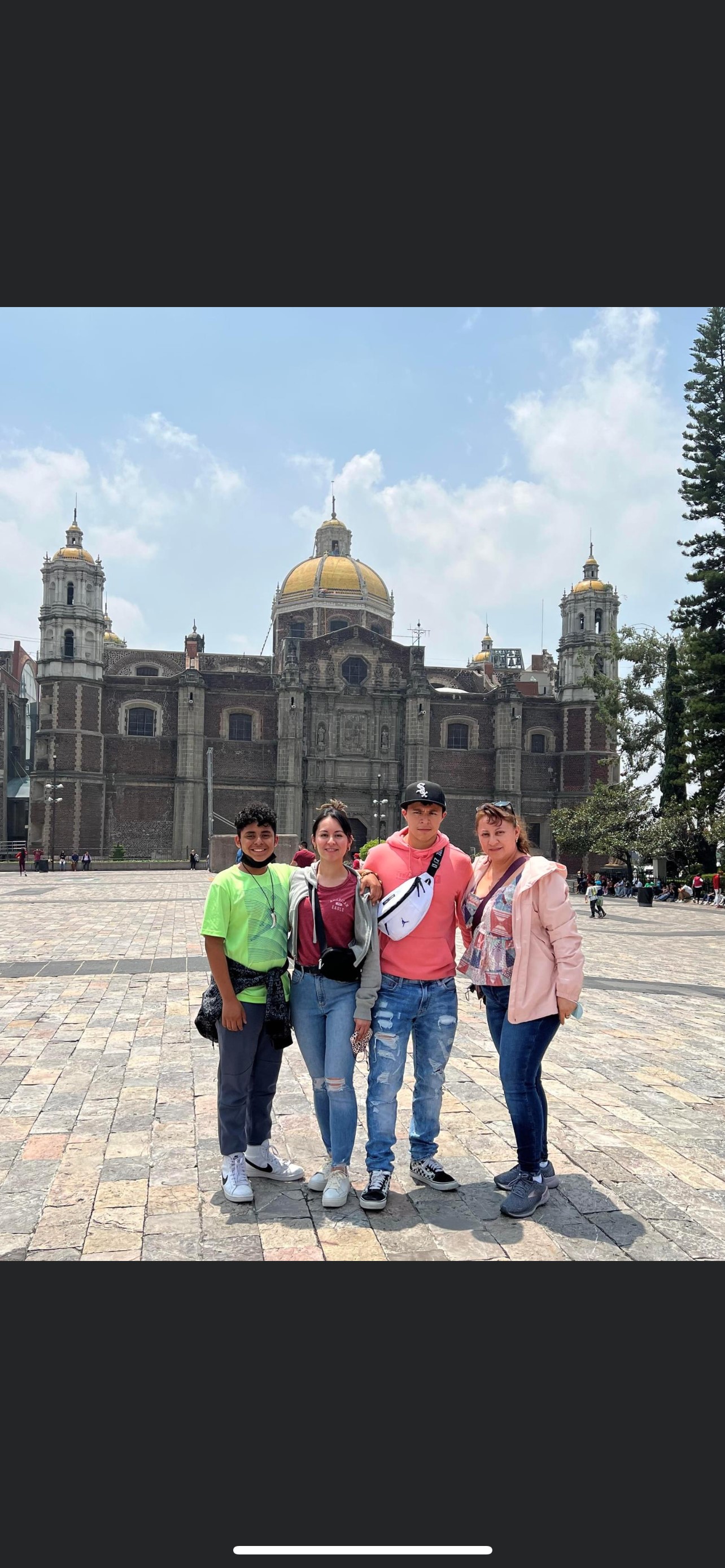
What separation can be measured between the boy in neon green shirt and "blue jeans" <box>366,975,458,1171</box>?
43 centimetres

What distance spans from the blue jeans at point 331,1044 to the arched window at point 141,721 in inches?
1716

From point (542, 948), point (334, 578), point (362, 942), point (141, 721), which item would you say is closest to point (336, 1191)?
point (362, 942)

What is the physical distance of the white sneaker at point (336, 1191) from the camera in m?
3.91

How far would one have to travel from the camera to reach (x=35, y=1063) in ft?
20.2

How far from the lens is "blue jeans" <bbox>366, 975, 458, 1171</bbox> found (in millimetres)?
3973

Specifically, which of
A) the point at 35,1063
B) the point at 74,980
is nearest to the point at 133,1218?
the point at 35,1063

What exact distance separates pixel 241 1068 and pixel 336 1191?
2.01ft

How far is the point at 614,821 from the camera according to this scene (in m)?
33.5

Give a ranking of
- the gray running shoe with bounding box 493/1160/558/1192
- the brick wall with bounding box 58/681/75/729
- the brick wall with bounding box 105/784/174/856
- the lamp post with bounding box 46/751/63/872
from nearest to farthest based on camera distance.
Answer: the gray running shoe with bounding box 493/1160/558/1192
the lamp post with bounding box 46/751/63/872
the brick wall with bounding box 58/681/75/729
the brick wall with bounding box 105/784/174/856

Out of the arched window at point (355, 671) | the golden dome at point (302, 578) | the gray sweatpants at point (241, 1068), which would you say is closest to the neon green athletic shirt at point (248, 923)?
the gray sweatpants at point (241, 1068)

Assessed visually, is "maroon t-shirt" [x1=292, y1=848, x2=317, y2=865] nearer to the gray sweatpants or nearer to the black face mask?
the black face mask

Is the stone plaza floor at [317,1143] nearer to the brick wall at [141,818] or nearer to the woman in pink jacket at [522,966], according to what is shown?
the woman in pink jacket at [522,966]

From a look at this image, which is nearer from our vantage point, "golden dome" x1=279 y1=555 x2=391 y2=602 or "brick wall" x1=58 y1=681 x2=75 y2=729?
"brick wall" x1=58 y1=681 x2=75 y2=729

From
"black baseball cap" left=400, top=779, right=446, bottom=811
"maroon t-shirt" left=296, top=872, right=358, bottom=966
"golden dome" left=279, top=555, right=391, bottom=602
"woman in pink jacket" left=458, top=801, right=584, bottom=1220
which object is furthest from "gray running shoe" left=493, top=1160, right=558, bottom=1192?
"golden dome" left=279, top=555, right=391, bottom=602
